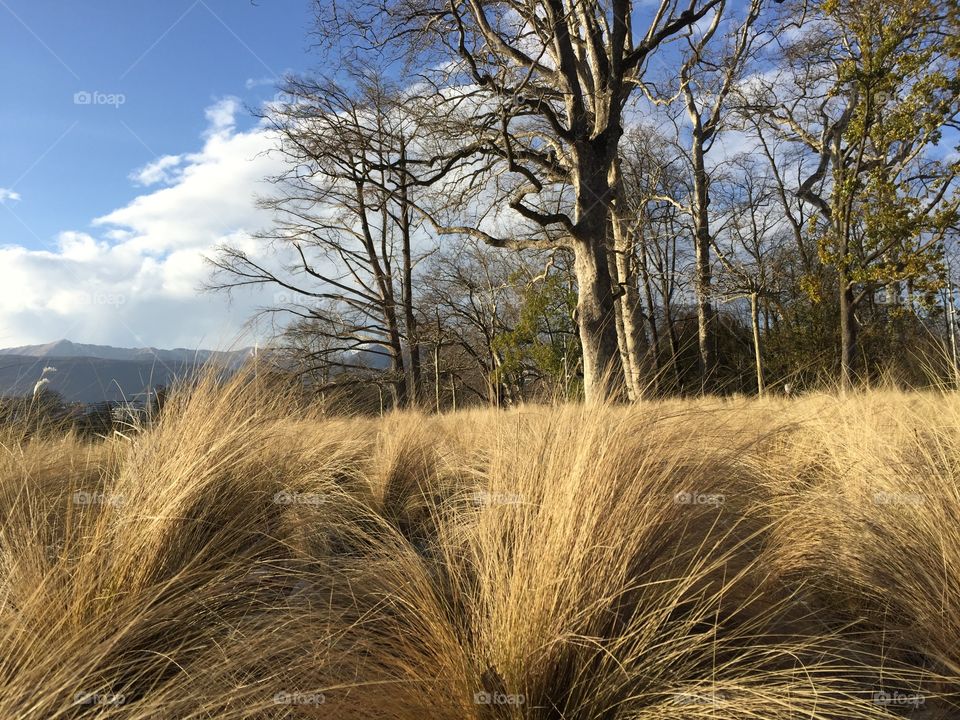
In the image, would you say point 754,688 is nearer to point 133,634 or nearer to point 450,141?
point 133,634

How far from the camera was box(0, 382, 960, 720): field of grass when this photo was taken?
1.50 metres

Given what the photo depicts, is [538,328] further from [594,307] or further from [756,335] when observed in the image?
[594,307]

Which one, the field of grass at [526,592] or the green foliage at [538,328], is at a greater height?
the green foliage at [538,328]

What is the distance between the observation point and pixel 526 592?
1634 millimetres

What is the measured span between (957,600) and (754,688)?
0.94m

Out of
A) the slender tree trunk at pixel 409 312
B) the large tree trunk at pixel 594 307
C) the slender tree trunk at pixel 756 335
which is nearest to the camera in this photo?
the large tree trunk at pixel 594 307

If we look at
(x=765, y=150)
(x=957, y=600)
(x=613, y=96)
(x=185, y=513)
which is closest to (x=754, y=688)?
(x=957, y=600)

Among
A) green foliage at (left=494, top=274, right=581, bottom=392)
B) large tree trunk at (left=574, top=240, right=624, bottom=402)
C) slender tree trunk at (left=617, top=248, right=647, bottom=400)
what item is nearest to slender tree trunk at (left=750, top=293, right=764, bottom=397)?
slender tree trunk at (left=617, top=248, right=647, bottom=400)

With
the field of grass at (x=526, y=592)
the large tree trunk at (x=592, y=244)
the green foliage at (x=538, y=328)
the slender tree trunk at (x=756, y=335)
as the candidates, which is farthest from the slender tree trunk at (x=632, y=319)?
the field of grass at (x=526, y=592)

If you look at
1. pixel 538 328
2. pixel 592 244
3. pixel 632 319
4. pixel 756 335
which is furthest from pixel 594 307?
pixel 538 328

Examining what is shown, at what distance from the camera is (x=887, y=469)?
2.56 m

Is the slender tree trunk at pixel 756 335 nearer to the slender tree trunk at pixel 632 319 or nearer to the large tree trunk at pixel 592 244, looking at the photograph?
the slender tree trunk at pixel 632 319

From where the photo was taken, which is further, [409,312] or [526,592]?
[409,312]

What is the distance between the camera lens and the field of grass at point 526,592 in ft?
4.93
